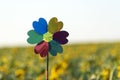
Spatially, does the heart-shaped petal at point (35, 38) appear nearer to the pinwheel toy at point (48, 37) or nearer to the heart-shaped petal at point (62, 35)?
the pinwheel toy at point (48, 37)

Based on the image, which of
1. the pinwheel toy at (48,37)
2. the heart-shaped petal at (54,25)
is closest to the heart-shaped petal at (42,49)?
the pinwheel toy at (48,37)

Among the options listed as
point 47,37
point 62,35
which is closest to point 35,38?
point 47,37

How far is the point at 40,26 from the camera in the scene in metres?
4.57

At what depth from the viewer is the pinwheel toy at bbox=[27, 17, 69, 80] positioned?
14.9 feet

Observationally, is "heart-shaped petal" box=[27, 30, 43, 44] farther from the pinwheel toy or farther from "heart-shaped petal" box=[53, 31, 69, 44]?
"heart-shaped petal" box=[53, 31, 69, 44]

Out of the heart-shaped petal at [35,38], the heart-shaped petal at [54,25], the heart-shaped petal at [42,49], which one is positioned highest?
the heart-shaped petal at [54,25]

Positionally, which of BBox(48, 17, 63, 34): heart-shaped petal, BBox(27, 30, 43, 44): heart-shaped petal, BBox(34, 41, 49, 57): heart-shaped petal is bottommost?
BBox(34, 41, 49, 57): heart-shaped petal

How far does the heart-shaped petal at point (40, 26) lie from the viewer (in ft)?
15.0

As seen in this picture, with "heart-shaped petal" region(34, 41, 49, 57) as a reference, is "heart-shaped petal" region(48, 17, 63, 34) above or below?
above

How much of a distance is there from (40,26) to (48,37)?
0.29 feet

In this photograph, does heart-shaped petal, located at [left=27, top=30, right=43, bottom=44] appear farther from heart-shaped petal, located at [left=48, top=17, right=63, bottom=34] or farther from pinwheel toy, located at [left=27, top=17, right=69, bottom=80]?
heart-shaped petal, located at [left=48, top=17, right=63, bottom=34]

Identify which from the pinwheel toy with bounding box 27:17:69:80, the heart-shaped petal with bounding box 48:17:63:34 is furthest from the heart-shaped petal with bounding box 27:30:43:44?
the heart-shaped petal with bounding box 48:17:63:34

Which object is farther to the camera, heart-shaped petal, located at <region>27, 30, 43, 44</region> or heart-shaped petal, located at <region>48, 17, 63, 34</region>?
heart-shaped petal, located at <region>27, 30, 43, 44</region>

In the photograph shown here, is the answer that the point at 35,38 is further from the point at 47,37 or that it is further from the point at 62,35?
the point at 62,35
